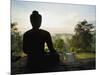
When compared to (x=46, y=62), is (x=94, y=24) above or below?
above

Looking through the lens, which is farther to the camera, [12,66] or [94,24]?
[94,24]

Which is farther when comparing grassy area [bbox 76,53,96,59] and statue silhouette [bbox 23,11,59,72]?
grassy area [bbox 76,53,96,59]

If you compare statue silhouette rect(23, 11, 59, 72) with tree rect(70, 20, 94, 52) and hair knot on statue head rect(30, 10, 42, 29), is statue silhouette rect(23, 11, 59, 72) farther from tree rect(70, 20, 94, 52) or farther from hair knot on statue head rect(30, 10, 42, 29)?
tree rect(70, 20, 94, 52)

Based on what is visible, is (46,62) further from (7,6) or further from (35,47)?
(7,6)

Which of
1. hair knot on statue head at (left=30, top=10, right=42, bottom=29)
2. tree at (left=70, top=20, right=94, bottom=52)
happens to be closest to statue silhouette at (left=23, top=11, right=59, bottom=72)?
hair knot on statue head at (left=30, top=10, right=42, bottom=29)

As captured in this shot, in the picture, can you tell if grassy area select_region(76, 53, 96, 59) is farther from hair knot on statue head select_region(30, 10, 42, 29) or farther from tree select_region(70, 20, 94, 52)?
hair knot on statue head select_region(30, 10, 42, 29)

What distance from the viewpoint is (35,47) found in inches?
102

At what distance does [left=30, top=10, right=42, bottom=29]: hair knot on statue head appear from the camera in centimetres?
259

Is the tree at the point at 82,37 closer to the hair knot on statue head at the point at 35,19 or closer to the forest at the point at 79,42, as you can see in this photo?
the forest at the point at 79,42

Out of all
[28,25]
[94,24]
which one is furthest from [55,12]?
[94,24]

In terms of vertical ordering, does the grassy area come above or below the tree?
below

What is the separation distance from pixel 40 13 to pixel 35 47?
458 millimetres

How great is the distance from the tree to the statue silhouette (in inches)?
13.9

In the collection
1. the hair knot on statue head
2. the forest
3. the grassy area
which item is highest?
the hair knot on statue head
